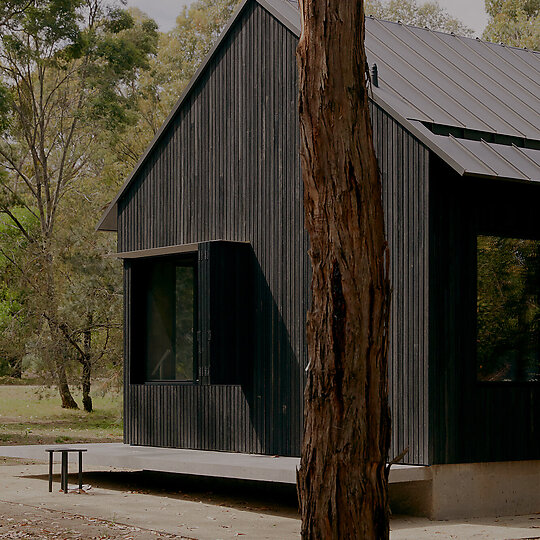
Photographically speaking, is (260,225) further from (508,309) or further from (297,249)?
(508,309)

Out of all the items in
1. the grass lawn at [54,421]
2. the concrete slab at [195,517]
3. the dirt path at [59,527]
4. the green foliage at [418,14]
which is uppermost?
the green foliage at [418,14]

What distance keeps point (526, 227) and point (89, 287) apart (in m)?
14.9

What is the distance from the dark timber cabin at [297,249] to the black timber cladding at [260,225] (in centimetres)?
2

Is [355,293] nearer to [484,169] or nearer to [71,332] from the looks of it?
[484,169]

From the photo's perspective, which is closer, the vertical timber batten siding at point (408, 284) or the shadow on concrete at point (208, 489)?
the vertical timber batten siding at point (408, 284)

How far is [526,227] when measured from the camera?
1131cm

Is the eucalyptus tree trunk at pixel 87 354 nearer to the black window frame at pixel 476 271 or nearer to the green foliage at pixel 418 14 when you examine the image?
the black window frame at pixel 476 271

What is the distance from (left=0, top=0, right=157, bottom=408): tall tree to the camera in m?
25.5

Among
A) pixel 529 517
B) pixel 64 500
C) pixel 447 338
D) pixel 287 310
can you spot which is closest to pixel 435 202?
pixel 447 338

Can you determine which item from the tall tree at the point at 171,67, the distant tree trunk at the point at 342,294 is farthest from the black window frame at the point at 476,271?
the tall tree at the point at 171,67

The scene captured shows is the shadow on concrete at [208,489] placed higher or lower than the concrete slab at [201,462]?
lower

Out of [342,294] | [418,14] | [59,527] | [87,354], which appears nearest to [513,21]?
[418,14]

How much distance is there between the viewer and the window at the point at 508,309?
428 inches

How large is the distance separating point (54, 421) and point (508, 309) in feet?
53.9
